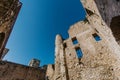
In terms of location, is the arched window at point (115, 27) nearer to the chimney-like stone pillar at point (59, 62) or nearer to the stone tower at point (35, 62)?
the chimney-like stone pillar at point (59, 62)

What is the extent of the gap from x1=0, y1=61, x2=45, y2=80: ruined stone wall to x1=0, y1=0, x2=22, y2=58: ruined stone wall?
14.8 m

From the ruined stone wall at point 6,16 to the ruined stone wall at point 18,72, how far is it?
1478 centimetres

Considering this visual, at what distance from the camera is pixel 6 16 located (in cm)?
278

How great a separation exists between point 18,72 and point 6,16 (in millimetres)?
15639

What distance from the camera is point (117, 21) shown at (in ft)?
11.0

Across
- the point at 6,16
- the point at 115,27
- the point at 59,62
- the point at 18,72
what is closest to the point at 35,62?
the point at 18,72

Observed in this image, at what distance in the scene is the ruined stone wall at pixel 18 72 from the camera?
16348mm

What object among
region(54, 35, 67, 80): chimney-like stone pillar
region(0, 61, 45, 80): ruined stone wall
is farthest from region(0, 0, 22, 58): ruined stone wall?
region(0, 61, 45, 80): ruined stone wall

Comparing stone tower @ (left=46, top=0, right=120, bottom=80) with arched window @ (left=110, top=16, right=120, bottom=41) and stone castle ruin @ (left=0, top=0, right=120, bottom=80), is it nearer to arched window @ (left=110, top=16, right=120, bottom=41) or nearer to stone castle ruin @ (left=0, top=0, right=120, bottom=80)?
stone castle ruin @ (left=0, top=0, right=120, bottom=80)

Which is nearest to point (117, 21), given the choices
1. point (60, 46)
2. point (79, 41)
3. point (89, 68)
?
point (89, 68)

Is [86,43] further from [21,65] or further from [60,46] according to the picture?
[21,65]

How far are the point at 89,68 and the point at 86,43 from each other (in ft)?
9.05

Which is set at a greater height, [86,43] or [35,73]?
[86,43]

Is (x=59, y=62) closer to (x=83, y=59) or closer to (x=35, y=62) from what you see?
(x=83, y=59)
